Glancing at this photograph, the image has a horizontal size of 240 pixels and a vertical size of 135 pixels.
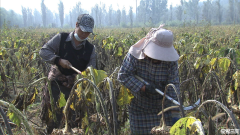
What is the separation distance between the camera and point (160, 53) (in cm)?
165

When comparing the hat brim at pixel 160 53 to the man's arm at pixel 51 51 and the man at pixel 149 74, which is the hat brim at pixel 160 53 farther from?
the man's arm at pixel 51 51

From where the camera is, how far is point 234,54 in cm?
217

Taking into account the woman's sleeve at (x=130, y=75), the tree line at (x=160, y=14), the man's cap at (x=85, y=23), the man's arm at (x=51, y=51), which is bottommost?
the woman's sleeve at (x=130, y=75)

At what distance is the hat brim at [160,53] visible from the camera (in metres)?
1.65

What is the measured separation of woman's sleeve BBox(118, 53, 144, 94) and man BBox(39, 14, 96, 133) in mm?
529

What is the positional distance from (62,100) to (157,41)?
86 centimetres

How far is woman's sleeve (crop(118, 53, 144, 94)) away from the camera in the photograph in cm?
182

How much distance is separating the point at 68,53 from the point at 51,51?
172 mm

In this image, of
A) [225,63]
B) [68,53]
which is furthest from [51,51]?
[225,63]

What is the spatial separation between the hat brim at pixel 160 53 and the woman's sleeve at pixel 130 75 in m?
0.23

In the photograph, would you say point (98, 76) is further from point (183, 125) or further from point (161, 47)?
point (183, 125)

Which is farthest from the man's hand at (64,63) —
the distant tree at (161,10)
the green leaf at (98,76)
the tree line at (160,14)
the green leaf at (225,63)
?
the distant tree at (161,10)

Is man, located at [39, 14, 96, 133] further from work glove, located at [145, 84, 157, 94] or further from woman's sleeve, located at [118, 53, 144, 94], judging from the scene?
work glove, located at [145, 84, 157, 94]

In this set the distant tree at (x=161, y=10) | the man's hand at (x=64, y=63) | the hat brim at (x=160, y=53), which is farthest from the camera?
the distant tree at (x=161, y=10)
